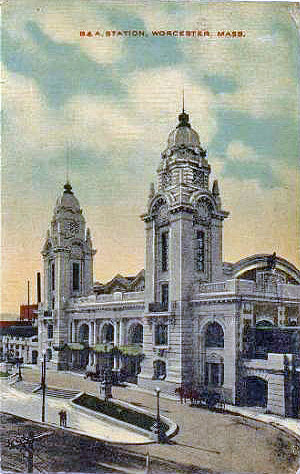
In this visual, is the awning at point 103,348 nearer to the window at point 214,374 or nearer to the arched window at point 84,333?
the arched window at point 84,333

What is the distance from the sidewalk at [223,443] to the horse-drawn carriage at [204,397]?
19cm

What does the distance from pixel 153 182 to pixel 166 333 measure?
9.23ft

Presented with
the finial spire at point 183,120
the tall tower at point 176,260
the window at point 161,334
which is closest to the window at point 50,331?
the tall tower at point 176,260

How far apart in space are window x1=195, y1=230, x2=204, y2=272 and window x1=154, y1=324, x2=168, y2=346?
1.22 metres

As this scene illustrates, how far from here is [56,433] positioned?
724 centimetres

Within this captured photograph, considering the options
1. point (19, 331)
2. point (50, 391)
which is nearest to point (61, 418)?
point (50, 391)

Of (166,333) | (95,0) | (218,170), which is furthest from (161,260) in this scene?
(95,0)

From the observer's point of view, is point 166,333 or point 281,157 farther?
point 166,333

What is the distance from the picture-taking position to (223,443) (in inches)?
271

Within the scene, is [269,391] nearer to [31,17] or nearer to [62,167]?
[62,167]

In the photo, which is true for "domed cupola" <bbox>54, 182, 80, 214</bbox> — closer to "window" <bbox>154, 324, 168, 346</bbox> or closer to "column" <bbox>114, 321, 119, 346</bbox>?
"column" <bbox>114, 321, 119, 346</bbox>

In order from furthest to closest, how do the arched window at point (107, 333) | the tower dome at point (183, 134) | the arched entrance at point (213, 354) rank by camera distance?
1. the arched window at point (107, 333)
2. the arched entrance at point (213, 354)
3. the tower dome at point (183, 134)

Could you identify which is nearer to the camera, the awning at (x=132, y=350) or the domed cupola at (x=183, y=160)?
the domed cupola at (x=183, y=160)

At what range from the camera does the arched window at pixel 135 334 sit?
8.84 metres
